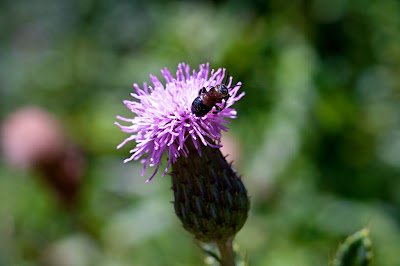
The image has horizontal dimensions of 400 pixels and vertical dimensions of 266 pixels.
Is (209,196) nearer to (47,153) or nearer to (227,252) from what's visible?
(227,252)

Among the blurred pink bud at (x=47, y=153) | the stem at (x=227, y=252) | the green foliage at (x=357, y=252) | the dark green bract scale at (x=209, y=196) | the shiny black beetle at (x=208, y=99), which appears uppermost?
the blurred pink bud at (x=47, y=153)

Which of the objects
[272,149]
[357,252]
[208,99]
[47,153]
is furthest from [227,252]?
[47,153]

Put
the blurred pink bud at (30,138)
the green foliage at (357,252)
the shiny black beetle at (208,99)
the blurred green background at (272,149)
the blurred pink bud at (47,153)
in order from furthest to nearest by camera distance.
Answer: the blurred pink bud at (30,138) < the blurred pink bud at (47,153) < the blurred green background at (272,149) < the green foliage at (357,252) < the shiny black beetle at (208,99)

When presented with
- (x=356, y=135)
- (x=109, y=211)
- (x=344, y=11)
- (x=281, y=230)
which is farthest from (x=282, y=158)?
(x=109, y=211)

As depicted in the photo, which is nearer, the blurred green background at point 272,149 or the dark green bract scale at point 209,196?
the dark green bract scale at point 209,196

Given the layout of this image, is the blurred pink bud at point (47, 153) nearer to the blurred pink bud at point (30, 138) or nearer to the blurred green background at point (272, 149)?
the blurred pink bud at point (30, 138)

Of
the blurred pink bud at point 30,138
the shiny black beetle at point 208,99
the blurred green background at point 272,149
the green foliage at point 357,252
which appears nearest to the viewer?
the shiny black beetle at point 208,99

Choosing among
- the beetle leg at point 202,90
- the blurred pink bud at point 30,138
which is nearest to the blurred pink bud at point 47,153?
the blurred pink bud at point 30,138

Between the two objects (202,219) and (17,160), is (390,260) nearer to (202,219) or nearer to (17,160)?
(202,219)
